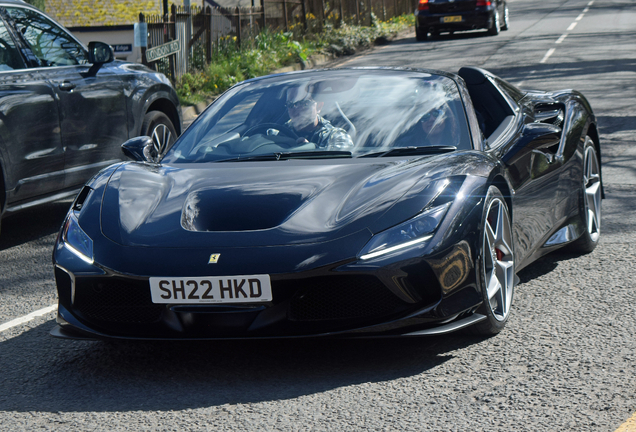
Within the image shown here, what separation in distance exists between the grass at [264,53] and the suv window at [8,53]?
841cm

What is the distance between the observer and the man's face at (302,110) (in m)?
4.49

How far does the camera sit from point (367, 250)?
327 cm

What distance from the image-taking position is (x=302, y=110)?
454 cm

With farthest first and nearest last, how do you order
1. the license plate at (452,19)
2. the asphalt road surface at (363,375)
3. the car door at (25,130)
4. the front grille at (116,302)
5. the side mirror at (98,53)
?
the license plate at (452,19), the side mirror at (98,53), the car door at (25,130), the front grille at (116,302), the asphalt road surface at (363,375)

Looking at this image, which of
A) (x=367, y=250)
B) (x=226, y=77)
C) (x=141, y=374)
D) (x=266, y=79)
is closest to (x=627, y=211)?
(x=266, y=79)

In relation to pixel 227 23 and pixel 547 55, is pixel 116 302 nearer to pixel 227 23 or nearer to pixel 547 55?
pixel 227 23

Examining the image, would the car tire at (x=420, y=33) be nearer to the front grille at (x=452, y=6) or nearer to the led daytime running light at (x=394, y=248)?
the front grille at (x=452, y=6)

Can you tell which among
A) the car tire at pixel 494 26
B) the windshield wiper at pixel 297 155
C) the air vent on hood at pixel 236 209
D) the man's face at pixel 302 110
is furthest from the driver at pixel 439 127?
the car tire at pixel 494 26

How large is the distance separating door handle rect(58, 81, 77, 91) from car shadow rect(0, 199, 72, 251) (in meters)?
1.09

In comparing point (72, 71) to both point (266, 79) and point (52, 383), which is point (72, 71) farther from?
point (52, 383)

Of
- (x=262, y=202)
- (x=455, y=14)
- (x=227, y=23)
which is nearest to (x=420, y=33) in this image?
(x=455, y=14)

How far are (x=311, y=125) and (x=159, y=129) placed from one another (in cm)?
361

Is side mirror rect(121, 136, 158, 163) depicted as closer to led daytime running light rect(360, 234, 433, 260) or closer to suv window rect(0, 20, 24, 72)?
led daytime running light rect(360, 234, 433, 260)

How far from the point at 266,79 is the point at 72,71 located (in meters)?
2.36
